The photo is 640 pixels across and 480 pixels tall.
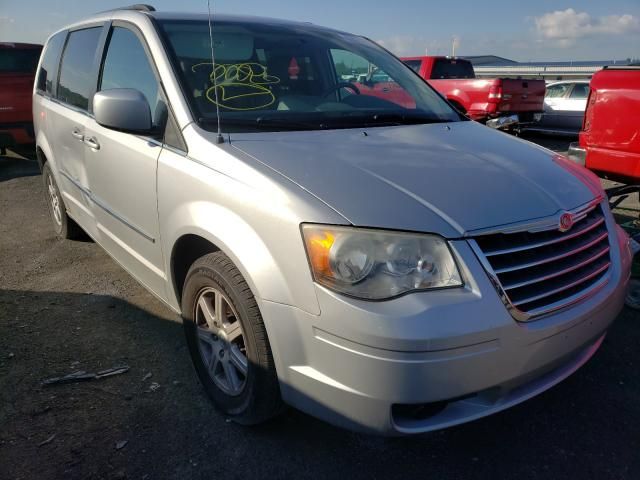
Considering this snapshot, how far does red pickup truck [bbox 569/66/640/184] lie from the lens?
174 inches

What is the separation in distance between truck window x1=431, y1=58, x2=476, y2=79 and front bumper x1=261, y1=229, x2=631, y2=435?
421 inches

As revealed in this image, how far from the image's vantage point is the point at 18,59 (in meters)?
8.73

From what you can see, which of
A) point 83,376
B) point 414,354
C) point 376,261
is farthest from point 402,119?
point 83,376

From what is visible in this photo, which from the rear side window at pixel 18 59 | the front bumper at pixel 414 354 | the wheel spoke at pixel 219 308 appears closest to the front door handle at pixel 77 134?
the wheel spoke at pixel 219 308

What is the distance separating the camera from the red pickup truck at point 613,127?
4422mm

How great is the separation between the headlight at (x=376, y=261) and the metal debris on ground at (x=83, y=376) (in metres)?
1.61

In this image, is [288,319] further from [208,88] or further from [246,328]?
[208,88]

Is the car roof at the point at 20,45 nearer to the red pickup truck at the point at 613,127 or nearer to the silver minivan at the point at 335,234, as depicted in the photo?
the silver minivan at the point at 335,234

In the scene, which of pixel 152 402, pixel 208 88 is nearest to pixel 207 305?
pixel 152 402

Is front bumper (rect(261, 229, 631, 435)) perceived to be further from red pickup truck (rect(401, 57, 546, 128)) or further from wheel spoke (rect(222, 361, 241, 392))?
red pickup truck (rect(401, 57, 546, 128))

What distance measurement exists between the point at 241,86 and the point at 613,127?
361 cm

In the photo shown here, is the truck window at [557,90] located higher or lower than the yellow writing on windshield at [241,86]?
lower

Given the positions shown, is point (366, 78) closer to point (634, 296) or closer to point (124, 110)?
point (124, 110)

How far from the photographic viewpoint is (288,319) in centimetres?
179
